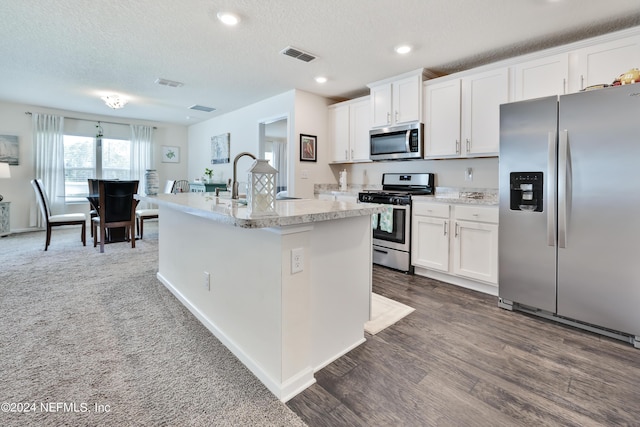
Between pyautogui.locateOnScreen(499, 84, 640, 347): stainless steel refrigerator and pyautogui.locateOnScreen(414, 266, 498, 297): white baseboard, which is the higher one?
pyautogui.locateOnScreen(499, 84, 640, 347): stainless steel refrigerator

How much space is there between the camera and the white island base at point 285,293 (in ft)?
5.02

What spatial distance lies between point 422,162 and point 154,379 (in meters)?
3.71

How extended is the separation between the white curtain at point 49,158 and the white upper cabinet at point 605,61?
8.13 metres

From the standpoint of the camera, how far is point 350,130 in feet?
15.2

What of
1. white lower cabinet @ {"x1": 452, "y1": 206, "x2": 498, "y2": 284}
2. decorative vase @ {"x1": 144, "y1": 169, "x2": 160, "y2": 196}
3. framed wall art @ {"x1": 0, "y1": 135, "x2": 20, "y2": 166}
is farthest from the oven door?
framed wall art @ {"x1": 0, "y1": 135, "x2": 20, "y2": 166}

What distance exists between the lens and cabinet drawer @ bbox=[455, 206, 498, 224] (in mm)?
2887

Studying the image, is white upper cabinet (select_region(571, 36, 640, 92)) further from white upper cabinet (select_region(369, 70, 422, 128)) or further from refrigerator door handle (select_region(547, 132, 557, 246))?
white upper cabinet (select_region(369, 70, 422, 128))

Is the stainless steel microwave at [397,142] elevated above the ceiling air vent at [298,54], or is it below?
below

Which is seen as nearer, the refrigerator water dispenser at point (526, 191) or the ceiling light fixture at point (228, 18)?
the refrigerator water dispenser at point (526, 191)

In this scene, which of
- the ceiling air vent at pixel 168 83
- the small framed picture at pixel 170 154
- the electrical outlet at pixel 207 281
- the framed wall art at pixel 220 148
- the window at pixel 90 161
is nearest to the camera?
the electrical outlet at pixel 207 281

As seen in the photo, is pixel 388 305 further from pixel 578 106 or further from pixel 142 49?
pixel 142 49

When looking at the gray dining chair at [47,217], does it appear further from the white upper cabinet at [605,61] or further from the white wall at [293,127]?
the white upper cabinet at [605,61]

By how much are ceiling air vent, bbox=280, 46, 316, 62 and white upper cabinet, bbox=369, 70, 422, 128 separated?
1.13m

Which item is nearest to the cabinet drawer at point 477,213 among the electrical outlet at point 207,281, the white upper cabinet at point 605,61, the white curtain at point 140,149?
the white upper cabinet at point 605,61
